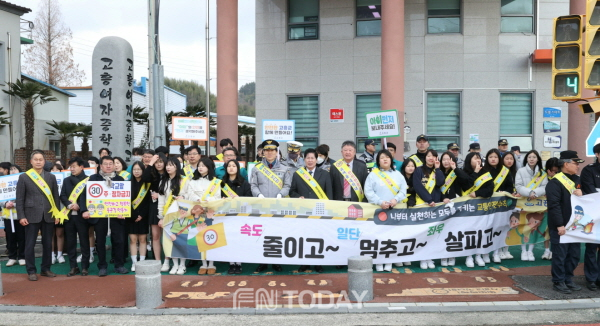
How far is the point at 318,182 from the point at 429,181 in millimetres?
1835

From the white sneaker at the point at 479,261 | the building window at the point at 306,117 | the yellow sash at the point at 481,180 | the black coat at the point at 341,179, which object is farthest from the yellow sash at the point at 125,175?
the building window at the point at 306,117

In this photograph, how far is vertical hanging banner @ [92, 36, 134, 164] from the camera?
13.6 meters

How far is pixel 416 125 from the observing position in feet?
52.2

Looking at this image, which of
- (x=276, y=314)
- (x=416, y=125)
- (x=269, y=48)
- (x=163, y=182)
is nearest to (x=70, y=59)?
(x=269, y=48)

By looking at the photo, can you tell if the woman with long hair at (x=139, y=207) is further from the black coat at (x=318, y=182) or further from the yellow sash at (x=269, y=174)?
the black coat at (x=318, y=182)

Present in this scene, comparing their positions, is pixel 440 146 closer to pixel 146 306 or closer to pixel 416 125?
pixel 416 125

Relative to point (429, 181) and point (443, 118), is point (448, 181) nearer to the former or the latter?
point (429, 181)

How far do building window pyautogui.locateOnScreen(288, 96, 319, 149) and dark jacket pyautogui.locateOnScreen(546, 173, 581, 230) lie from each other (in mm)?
10025

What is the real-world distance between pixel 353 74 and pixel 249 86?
115556mm

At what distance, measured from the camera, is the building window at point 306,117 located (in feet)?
54.6

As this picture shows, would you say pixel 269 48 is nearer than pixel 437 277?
No

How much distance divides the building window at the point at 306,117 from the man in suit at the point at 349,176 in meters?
8.07

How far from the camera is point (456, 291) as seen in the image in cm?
702

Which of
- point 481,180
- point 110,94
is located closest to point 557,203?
point 481,180
